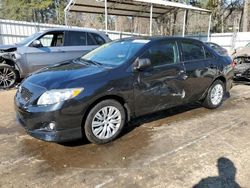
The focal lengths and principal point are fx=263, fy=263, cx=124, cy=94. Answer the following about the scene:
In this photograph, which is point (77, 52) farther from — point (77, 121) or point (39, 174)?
point (39, 174)

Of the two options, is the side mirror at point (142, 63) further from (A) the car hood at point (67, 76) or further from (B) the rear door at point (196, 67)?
(B) the rear door at point (196, 67)

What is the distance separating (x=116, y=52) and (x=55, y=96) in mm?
1575

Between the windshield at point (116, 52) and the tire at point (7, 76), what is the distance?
149 inches

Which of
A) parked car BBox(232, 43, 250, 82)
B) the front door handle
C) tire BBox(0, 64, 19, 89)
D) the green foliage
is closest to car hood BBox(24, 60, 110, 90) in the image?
the front door handle

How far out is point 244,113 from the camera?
554 centimetres

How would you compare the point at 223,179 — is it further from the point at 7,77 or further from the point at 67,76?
the point at 7,77

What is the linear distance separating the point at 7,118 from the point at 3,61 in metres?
3.24

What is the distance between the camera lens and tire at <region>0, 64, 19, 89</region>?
25.2ft

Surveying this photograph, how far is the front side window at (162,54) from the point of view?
447cm

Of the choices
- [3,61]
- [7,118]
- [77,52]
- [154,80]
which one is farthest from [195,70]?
[3,61]

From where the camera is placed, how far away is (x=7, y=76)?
7809 millimetres

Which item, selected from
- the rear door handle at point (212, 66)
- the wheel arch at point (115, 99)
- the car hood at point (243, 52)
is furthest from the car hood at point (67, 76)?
the car hood at point (243, 52)

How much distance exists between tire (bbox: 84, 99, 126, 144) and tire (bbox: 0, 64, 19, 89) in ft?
16.4

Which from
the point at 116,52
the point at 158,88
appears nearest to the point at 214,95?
the point at 158,88
